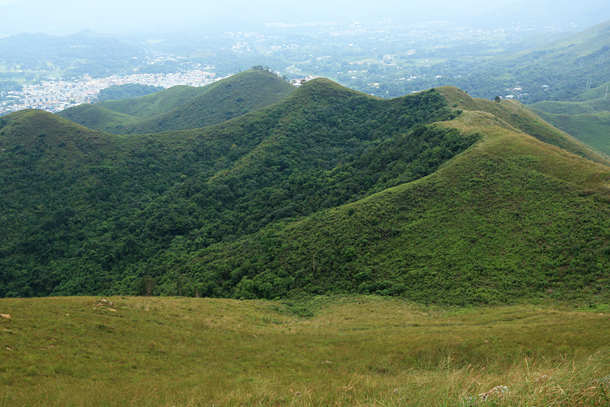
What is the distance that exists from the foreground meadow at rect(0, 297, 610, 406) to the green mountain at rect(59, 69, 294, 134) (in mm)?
109078

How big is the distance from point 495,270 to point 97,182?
232ft

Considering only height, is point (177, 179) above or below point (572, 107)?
below

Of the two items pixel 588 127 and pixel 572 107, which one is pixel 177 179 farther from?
Result: pixel 572 107

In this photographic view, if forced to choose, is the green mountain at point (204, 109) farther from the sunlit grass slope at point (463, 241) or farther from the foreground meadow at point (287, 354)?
the foreground meadow at point (287, 354)

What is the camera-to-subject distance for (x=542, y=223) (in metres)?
31.6

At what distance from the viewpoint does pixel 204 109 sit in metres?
132

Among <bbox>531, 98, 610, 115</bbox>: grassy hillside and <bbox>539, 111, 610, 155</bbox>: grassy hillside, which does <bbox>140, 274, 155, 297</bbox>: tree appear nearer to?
<bbox>539, 111, 610, 155</bbox>: grassy hillside

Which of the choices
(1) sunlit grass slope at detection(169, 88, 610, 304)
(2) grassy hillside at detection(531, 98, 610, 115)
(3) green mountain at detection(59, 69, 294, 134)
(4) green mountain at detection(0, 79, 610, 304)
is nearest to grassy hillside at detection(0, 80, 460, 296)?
(4) green mountain at detection(0, 79, 610, 304)

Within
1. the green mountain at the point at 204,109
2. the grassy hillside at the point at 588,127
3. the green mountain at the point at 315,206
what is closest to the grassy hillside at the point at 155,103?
the green mountain at the point at 204,109

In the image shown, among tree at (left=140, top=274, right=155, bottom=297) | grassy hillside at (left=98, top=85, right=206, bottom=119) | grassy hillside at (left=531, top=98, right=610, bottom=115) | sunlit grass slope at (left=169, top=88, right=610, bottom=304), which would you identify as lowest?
tree at (left=140, top=274, right=155, bottom=297)

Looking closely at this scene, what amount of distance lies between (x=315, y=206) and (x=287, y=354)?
124 feet

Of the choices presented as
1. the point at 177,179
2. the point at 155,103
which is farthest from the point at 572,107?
the point at 155,103

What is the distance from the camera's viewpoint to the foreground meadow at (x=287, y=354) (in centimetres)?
706

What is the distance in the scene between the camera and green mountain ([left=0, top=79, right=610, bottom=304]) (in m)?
31.0
